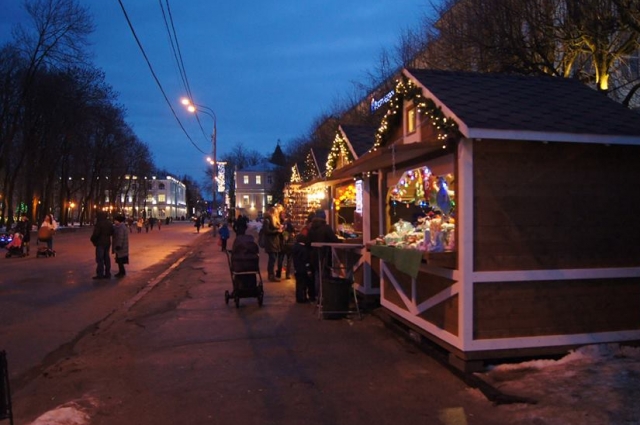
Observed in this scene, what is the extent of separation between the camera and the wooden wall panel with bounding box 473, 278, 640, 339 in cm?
604

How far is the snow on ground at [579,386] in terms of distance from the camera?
4602 mm

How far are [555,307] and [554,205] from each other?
109cm

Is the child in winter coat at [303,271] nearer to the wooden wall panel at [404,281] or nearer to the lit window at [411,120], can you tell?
the wooden wall panel at [404,281]

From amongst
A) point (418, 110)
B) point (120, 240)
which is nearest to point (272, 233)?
point (120, 240)

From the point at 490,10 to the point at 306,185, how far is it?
6.20 metres

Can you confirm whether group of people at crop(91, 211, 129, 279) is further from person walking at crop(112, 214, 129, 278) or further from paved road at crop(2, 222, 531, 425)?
paved road at crop(2, 222, 531, 425)

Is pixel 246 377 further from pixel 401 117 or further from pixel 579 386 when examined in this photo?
pixel 401 117

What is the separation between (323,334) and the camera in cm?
816

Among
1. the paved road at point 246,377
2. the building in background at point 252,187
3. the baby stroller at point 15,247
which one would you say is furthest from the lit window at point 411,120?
the building in background at point 252,187

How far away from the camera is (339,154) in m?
13.8

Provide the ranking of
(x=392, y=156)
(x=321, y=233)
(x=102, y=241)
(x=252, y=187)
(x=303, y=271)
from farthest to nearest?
(x=252, y=187) → (x=102, y=241) → (x=303, y=271) → (x=321, y=233) → (x=392, y=156)

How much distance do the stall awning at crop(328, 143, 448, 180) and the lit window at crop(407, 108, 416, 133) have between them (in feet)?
1.54

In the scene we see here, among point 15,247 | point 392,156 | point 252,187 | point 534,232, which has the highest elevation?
point 252,187

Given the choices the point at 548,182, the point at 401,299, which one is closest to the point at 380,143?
the point at 401,299
